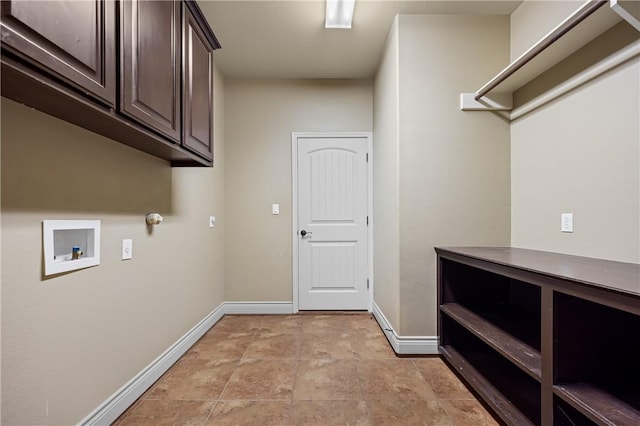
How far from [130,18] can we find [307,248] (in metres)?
2.59

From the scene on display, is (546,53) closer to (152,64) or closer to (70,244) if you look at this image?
(152,64)

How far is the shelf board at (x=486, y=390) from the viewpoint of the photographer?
4.66ft

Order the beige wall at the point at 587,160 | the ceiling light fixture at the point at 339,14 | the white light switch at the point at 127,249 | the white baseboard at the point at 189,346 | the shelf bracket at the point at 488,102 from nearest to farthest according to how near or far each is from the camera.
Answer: the beige wall at the point at 587,160 < the white baseboard at the point at 189,346 < the white light switch at the point at 127,249 < the ceiling light fixture at the point at 339,14 < the shelf bracket at the point at 488,102

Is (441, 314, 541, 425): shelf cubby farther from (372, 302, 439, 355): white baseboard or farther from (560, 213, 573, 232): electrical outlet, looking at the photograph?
(560, 213, 573, 232): electrical outlet

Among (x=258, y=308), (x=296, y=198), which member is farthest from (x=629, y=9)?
(x=258, y=308)

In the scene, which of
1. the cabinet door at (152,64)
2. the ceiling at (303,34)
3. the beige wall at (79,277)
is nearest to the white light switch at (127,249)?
the beige wall at (79,277)

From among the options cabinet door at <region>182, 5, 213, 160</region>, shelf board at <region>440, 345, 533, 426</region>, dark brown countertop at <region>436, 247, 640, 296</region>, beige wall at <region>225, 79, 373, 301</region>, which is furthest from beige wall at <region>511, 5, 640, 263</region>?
cabinet door at <region>182, 5, 213, 160</region>

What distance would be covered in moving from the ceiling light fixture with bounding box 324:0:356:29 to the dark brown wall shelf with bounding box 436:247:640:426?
1941 mm

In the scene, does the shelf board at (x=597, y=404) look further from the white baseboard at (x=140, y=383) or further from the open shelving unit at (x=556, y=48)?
the white baseboard at (x=140, y=383)

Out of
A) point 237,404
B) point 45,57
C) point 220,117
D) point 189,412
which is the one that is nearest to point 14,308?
point 45,57

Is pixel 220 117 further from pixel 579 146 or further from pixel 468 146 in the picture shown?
pixel 579 146

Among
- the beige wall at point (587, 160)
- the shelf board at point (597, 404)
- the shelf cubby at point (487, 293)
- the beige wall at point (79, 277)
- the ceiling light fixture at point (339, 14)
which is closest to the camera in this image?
the shelf board at point (597, 404)

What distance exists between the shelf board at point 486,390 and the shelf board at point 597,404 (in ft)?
1.15

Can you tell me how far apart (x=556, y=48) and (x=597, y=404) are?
1716 mm
